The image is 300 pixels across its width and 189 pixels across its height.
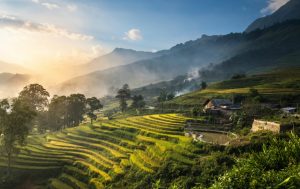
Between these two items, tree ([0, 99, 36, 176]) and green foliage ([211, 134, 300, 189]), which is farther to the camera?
tree ([0, 99, 36, 176])

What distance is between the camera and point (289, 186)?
16.2m

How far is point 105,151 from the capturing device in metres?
59.5

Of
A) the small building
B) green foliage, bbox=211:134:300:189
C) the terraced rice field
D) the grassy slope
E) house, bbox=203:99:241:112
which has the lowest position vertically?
the terraced rice field

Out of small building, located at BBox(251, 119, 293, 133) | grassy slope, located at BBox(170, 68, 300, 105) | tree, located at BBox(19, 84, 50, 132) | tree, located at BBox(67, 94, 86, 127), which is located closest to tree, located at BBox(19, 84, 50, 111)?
tree, located at BBox(19, 84, 50, 132)

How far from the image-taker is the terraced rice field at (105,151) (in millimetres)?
48688

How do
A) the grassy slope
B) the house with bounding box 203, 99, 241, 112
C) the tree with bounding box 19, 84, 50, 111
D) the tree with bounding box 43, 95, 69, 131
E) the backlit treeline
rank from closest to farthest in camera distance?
the house with bounding box 203, 99, 241, 112 < the tree with bounding box 19, 84, 50, 111 < the backlit treeline < the tree with bounding box 43, 95, 69, 131 < the grassy slope

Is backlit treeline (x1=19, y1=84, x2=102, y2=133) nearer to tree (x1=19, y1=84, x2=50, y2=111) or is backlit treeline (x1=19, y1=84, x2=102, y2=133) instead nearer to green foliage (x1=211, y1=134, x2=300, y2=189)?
tree (x1=19, y1=84, x2=50, y2=111)

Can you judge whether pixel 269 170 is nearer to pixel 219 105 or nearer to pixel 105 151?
pixel 105 151

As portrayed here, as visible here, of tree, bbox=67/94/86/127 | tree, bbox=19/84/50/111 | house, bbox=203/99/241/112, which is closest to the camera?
house, bbox=203/99/241/112

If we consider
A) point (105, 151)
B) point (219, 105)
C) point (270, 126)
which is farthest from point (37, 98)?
point (270, 126)

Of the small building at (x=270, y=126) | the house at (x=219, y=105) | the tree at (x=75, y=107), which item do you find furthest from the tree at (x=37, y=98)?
the small building at (x=270, y=126)

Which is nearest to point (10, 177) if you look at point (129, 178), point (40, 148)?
point (40, 148)

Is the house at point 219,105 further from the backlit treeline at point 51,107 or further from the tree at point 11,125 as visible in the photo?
the tree at point 11,125

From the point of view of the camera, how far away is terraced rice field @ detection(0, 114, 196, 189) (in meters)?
48.7
